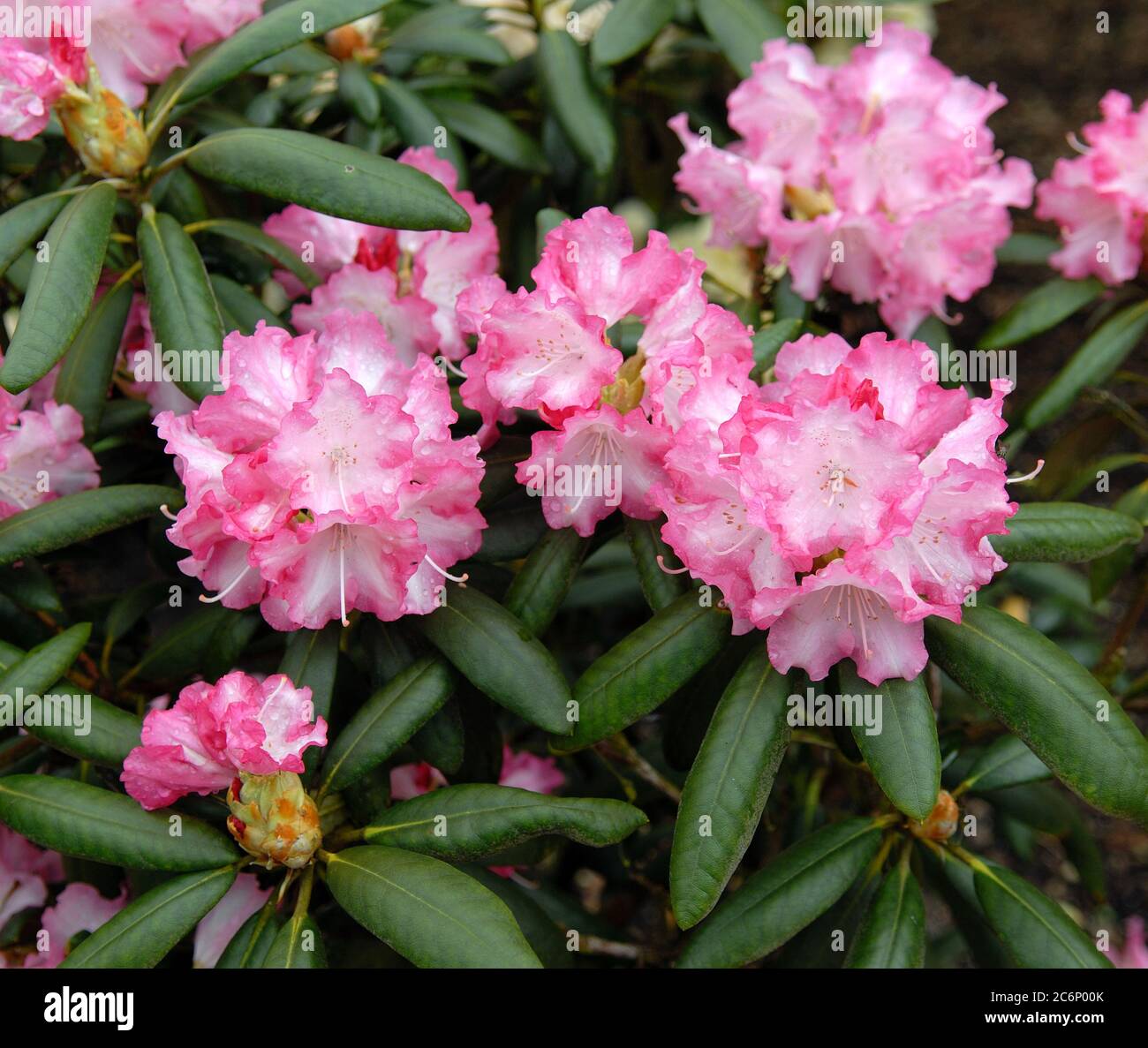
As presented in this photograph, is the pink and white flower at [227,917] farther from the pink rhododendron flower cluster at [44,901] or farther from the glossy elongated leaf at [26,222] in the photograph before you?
the glossy elongated leaf at [26,222]

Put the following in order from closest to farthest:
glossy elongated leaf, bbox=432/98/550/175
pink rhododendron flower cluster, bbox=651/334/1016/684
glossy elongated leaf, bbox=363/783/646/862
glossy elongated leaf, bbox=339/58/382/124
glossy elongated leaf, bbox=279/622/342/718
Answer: pink rhododendron flower cluster, bbox=651/334/1016/684
glossy elongated leaf, bbox=363/783/646/862
glossy elongated leaf, bbox=279/622/342/718
glossy elongated leaf, bbox=339/58/382/124
glossy elongated leaf, bbox=432/98/550/175

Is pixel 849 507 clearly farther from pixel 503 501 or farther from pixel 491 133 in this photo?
pixel 491 133

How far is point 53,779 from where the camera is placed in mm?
1178

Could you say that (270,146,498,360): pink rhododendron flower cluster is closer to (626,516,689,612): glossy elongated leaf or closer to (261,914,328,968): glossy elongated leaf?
(626,516,689,612): glossy elongated leaf

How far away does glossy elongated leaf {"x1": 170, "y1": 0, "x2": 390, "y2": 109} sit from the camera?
134cm

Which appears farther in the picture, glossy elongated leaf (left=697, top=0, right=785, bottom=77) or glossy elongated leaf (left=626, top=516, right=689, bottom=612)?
glossy elongated leaf (left=697, top=0, right=785, bottom=77)

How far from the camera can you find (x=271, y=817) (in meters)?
1.13

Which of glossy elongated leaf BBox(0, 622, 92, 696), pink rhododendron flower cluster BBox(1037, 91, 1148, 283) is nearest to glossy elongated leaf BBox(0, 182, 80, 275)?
glossy elongated leaf BBox(0, 622, 92, 696)

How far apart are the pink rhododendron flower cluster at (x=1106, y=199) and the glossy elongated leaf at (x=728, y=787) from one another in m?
0.89

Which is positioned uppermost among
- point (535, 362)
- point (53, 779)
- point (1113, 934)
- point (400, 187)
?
point (400, 187)

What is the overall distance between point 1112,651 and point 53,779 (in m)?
1.42

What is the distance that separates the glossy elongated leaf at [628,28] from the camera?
5.45ft
